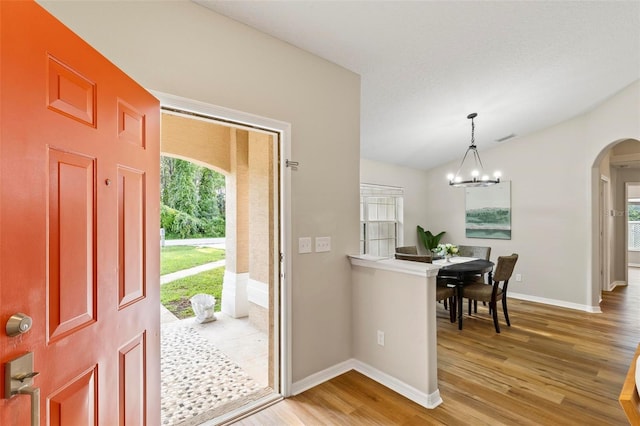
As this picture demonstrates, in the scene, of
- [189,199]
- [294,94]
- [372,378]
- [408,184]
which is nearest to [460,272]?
[372,378]

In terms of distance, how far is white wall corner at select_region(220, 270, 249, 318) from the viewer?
4367 mm

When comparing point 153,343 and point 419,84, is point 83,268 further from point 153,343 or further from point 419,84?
point 419,84

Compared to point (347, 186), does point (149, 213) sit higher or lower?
lower

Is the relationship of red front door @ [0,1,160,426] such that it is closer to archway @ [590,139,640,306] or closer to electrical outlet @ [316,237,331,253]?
electrical outlet @ [316,237,331,253]

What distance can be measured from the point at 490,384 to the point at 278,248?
2112mm

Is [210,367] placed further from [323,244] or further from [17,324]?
[17,324]

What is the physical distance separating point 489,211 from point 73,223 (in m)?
6.09

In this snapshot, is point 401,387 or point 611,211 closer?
point 401,387

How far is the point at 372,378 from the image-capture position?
2.62 m

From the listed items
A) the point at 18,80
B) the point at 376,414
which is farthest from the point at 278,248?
the point at 18,80

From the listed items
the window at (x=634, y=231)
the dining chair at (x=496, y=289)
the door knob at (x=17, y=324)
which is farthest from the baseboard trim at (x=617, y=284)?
the door knob at (x=17, y=324)

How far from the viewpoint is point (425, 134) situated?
4.58 metres

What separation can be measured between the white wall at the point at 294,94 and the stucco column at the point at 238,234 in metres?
2.05

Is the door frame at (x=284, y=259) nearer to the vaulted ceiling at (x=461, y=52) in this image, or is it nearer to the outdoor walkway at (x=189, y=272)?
the vaulted ceiling at (x=461, y=52)
